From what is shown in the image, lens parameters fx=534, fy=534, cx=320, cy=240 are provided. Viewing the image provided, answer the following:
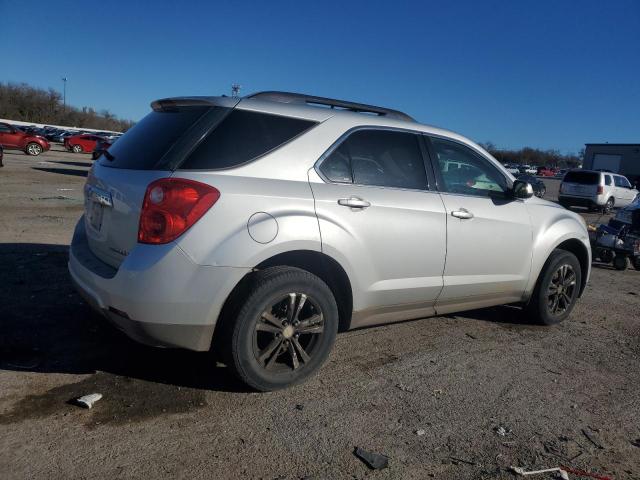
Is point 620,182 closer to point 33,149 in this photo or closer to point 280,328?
point 280,328

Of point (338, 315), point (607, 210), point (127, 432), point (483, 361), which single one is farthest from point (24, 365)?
point (607, 210)

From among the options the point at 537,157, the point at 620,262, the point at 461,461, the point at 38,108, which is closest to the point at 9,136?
the point at 620,262

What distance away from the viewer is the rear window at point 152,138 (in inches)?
131

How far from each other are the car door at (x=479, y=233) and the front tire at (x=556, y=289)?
0.90 feet

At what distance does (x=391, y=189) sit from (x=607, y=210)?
2312 centimetres

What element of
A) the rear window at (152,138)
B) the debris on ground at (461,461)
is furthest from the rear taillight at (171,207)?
the debris on ground at (461,461)

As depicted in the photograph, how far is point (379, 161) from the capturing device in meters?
3.96

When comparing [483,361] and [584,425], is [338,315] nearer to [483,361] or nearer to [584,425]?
[483,361]

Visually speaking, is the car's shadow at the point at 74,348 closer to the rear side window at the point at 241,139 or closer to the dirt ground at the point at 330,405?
the dirt ground at the point at 330,405

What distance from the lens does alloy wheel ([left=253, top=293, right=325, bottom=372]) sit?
3328 millimetres

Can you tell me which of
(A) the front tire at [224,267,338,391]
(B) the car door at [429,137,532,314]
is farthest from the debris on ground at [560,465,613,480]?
(B) the car door at [429,137,532,314]

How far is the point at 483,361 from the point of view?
167 inches

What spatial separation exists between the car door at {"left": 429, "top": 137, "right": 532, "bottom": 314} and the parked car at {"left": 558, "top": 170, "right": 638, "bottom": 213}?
20.3 metres

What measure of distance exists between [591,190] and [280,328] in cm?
2272
